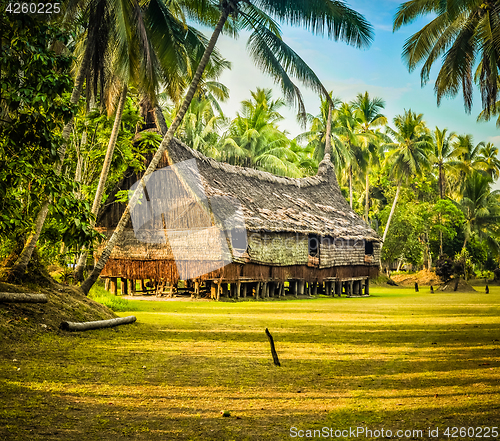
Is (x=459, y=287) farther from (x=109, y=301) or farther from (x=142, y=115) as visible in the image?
(x=109, y=301)

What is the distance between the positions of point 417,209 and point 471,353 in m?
29.0

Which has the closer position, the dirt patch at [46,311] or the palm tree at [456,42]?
the dirt patch at [46,311]

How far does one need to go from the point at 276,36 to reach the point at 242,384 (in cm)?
856

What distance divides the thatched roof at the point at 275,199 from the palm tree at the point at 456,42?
694 centimetres

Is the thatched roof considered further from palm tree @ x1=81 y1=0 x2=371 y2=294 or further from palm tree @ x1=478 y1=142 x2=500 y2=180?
palm tree @ x1=478 y1=142 x2=500 y2=180

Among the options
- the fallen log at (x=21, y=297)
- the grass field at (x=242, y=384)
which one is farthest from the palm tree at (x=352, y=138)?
the fallen log at (x=21, y=297)

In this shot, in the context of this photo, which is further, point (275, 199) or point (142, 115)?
point (275, 199)

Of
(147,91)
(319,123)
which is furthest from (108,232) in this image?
(319,123)

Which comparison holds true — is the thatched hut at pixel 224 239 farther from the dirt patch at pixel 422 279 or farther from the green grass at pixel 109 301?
the dirt patch at pixel 422 279

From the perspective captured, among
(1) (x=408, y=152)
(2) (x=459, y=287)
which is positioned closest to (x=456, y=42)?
(2) (x=459, y=287)

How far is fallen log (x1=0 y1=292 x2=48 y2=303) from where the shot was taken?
723cm

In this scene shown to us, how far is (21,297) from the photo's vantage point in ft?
24.7

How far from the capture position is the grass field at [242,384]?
3.78 m

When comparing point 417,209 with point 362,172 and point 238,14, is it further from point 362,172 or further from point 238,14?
point 238,14
